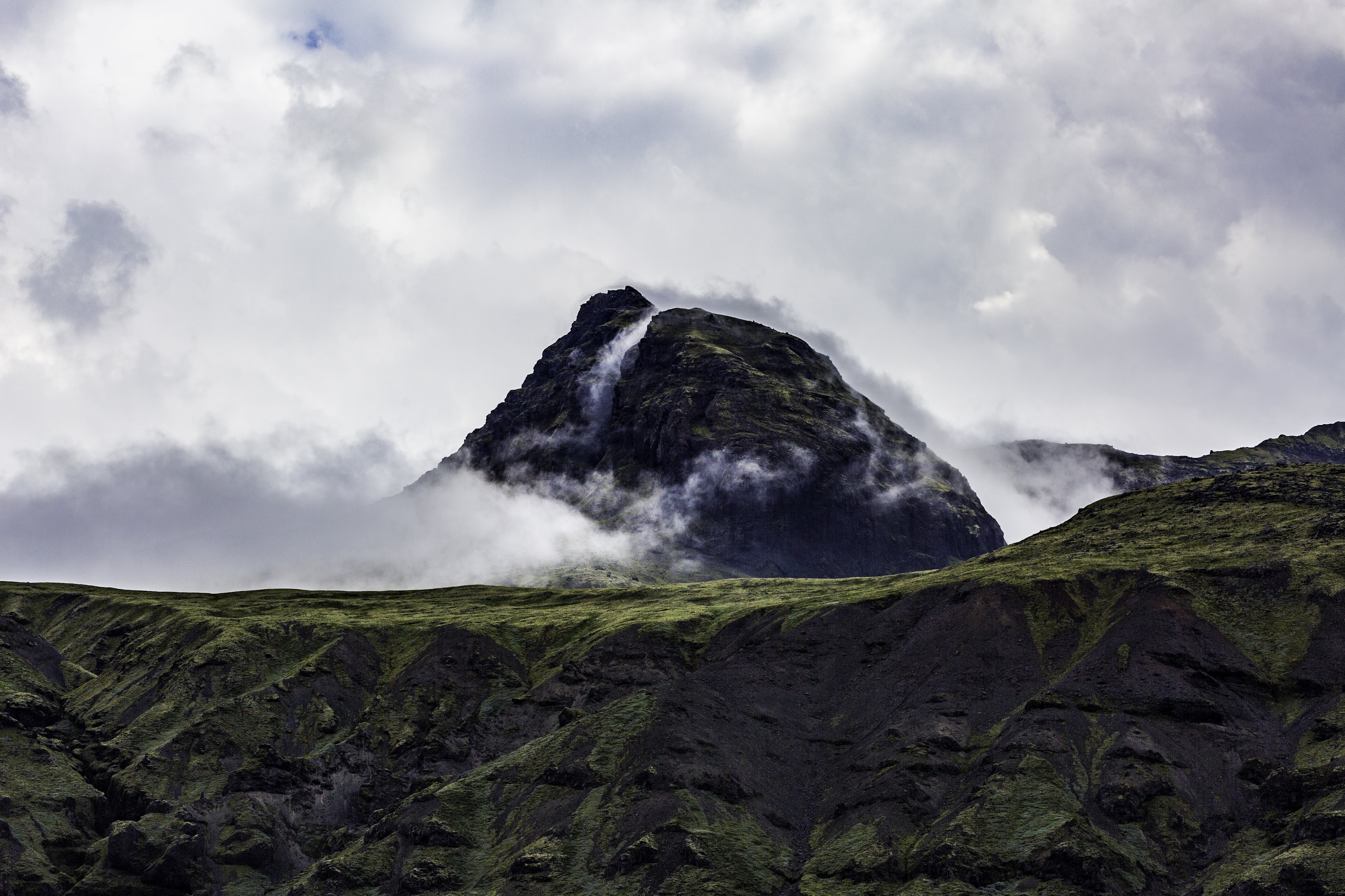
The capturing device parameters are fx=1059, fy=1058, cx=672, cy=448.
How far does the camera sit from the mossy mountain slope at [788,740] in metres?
99.9

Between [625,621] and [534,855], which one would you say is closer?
[534,855]

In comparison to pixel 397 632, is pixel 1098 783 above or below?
below

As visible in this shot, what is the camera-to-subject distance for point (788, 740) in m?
129

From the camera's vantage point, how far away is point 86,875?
419 ft

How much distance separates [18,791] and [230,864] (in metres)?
33.6

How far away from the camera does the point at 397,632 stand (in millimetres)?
190500

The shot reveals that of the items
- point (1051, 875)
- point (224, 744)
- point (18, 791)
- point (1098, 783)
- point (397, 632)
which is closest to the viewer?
A: point (1051, 875)

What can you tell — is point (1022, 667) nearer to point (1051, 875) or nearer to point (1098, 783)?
point (1098, 783)

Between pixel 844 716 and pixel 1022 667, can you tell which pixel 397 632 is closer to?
pixel 844 716

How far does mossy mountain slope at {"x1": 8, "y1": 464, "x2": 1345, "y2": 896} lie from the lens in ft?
328

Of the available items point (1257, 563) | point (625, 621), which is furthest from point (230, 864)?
point (1257, 563)

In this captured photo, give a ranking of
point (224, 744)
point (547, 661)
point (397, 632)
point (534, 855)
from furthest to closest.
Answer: point (397, 632) → point (547, 661) → point (224, 744) → point (534, 855)

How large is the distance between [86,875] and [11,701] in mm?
Answer: 46349

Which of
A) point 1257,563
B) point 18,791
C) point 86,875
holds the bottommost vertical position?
point 86,875
